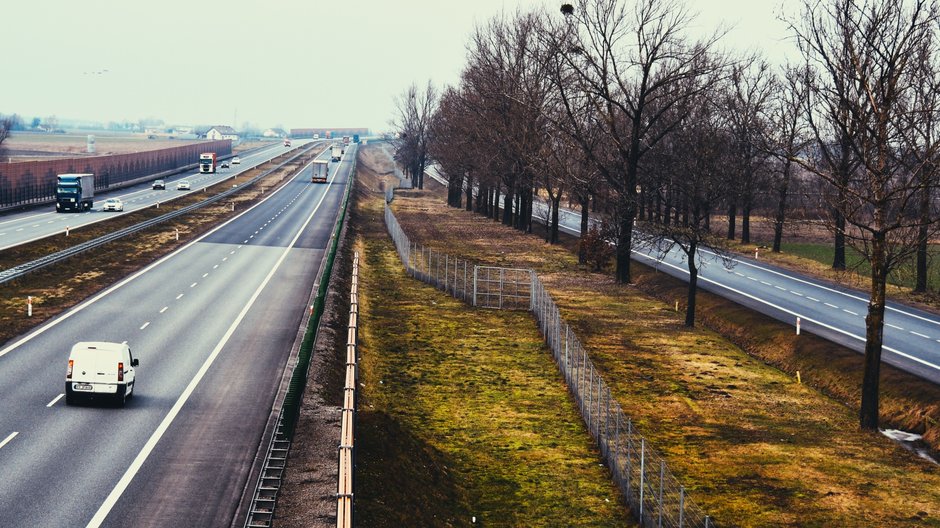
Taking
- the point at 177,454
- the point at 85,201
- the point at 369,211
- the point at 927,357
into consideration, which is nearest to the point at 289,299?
the point at 177,454

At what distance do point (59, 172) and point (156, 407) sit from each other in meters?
92.6

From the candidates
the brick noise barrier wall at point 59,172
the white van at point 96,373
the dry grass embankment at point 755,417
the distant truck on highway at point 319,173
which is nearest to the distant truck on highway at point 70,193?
the brick noise barrier wall at point 59,172

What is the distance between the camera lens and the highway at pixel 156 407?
2234 cm

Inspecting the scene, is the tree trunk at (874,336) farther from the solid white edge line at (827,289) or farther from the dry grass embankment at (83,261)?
the dry grass embankment at (83,261)

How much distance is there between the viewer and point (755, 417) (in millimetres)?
33469

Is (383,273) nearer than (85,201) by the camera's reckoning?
Yes

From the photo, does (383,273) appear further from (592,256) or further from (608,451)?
(608,451)

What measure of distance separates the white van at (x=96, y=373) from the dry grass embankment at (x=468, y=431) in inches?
283

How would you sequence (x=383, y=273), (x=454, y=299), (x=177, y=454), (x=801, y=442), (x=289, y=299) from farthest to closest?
1. (x=383, y=273)
2. (x=454, y=299)
3. (x=289, y=299)
4. (x=801, y=442)
5. (x=177, y=454)

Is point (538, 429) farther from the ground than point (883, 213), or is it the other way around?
point (883, 213)

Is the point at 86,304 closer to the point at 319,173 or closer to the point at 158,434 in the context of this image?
the point at 158,434

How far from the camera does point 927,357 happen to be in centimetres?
3938

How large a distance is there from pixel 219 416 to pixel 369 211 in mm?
96356

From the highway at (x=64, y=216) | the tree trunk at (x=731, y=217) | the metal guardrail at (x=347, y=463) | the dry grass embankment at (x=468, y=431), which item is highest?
the tree trunk at (x=731, y=217)
